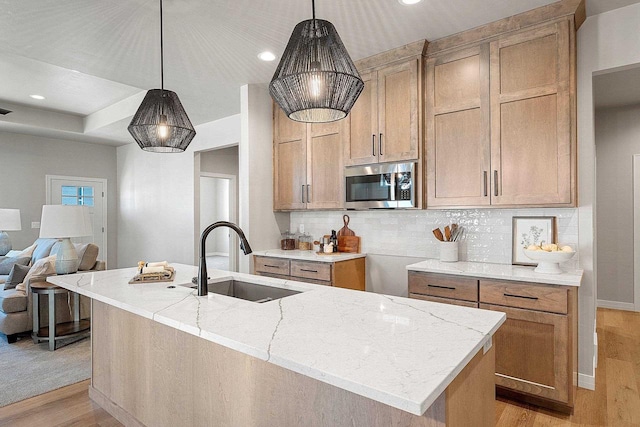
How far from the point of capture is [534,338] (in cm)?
237

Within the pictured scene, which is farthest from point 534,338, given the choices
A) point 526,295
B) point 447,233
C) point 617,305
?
point 617,305

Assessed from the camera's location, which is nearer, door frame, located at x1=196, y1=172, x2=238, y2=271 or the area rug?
the area rug

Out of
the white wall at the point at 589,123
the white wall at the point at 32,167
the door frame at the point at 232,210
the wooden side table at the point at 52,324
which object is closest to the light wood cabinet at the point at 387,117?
the white wall at the point at 589,123

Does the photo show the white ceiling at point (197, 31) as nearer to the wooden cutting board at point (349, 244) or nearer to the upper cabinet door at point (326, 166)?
the upper cabinet door at point (326, 166)

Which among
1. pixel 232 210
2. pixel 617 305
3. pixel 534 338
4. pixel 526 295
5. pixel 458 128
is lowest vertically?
pixel 617 305

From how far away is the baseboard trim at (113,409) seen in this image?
213 centimetres

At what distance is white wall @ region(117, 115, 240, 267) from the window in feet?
1.73

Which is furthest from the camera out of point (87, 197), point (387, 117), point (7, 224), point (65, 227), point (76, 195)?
point (87, 197)

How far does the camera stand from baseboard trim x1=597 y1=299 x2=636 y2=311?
466 centimetres

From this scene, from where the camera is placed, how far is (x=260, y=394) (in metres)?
1.49

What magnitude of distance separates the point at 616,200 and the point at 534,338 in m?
3.50

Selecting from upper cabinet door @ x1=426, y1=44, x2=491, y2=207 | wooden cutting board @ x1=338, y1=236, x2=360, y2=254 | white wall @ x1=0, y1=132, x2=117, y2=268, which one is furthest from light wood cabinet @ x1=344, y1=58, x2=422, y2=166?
white wall @ x1=0, y1=132, x2=117, y2=268

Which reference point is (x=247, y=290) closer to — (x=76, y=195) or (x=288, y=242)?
(x=288, y=242)

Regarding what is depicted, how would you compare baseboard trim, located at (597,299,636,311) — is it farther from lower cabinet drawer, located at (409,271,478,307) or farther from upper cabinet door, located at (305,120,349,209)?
upper cabinet door, located at (305,120,349,209)
